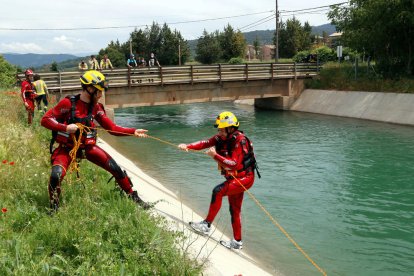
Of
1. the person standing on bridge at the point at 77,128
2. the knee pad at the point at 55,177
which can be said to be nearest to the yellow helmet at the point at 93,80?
the person standing on bridge at the point at 77,128

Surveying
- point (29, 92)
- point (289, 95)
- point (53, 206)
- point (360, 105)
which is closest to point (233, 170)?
point (53, 206)

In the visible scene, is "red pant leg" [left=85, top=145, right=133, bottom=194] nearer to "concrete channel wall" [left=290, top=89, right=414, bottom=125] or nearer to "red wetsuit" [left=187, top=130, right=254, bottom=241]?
"red wetsuit" [left=187, top=130, right=254, bottom=241]

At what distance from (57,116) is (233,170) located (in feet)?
10.1

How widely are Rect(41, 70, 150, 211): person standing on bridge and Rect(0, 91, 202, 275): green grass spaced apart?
0.47 m

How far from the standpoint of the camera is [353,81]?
34.1 m

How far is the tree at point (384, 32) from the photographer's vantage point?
29594mm

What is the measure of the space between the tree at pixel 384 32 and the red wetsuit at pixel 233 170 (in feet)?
85.0

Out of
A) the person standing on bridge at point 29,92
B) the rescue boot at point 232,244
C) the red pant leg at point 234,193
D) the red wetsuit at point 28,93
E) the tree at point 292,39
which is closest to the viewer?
the red pant leg at point 234,193

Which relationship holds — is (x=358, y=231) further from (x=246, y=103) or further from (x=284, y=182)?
(x=246, y=103)

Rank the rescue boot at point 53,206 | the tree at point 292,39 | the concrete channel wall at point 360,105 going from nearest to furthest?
the rescue boot at point 53,206 < the concrete channel wall at point 360,105 < the tree at point 292,39

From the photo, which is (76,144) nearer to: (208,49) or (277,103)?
(277,103)

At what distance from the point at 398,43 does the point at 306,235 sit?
28204mm

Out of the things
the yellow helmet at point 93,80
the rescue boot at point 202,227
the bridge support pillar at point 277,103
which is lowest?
the bridge support pillar at point 277,103

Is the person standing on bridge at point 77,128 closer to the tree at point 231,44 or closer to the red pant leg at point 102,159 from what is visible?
the red pant leg at point 102,159
